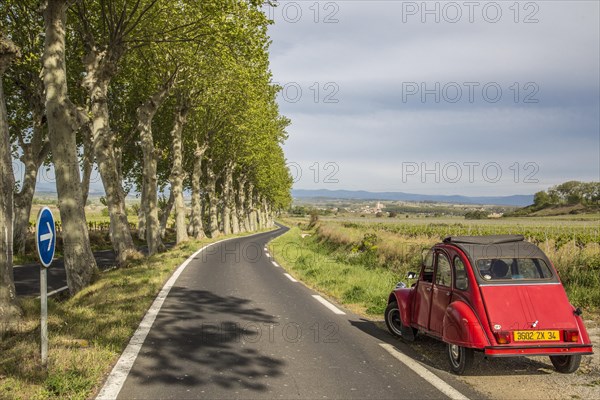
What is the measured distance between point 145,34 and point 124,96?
557 inches

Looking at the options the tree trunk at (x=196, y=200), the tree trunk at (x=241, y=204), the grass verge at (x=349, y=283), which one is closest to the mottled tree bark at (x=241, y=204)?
the tree trunk at (x=241, y=204)

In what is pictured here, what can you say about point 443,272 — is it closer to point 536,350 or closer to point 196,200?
point 536,350

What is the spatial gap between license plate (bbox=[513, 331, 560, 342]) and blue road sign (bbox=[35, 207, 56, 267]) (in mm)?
5369

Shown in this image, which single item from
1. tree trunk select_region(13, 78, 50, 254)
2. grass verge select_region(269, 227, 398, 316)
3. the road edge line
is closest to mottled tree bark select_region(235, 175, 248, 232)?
tree trunk select_region(13, 78, 50, 254)

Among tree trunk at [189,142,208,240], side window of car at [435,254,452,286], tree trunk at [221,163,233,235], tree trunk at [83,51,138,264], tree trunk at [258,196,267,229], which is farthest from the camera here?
tree trunk at [258,196,267,229]

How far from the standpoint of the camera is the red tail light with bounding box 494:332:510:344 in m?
5.07

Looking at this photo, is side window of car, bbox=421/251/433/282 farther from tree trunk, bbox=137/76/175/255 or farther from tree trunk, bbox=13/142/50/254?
tree trunk, bbox=13/142/50/254

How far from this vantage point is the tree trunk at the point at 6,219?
21.9 ft

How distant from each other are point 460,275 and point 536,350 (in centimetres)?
118

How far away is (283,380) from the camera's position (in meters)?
5.00

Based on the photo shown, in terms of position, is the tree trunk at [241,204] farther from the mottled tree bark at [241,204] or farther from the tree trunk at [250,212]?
the tree trunk at [250,212]

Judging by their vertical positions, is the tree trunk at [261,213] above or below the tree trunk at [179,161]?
below

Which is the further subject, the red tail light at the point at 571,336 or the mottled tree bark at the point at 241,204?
the mottled tree bark at the point at 241,204

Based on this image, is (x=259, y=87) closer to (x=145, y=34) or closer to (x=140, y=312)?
(x=145, y=34)
